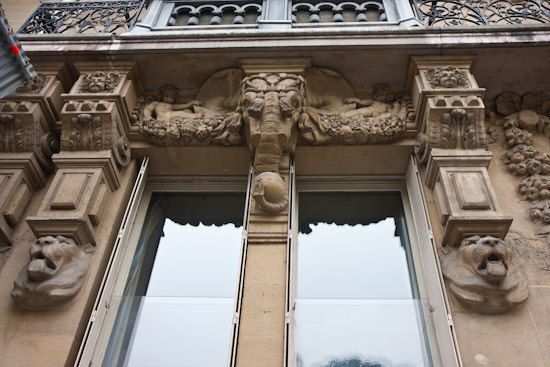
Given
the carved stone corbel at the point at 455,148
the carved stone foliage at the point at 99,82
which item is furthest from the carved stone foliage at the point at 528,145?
the carved stone foliage at the point at 99,82

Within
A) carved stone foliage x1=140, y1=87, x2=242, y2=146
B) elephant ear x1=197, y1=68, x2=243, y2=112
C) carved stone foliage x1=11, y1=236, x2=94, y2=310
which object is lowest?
carved stone foliage x1=11, y1=236, x2=94, y2=310

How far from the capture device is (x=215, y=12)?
21.2ft

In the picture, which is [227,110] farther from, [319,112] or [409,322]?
[409,322]

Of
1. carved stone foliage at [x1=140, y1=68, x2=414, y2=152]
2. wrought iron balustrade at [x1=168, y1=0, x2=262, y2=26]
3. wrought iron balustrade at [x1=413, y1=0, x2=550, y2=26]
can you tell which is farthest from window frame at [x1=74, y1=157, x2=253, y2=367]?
wrought iron balustrade at [x1=413, y1=0, x2=550, y2=26]

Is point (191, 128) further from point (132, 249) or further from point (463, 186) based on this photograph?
point (463, 186)

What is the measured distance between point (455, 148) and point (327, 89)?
1.58 meters

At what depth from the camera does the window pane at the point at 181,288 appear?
394 cm

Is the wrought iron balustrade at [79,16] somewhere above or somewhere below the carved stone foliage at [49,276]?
above

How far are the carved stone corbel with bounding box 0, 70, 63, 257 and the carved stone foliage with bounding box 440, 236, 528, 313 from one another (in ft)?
12.6

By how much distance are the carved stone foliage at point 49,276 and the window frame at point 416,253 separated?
1.71 metres

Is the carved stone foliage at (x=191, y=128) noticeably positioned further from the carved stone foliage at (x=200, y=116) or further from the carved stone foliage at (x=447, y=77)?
the carved stone foliage at (x=447, y=77)

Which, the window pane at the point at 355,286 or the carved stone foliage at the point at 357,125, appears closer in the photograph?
the window pane at the point at 355,286

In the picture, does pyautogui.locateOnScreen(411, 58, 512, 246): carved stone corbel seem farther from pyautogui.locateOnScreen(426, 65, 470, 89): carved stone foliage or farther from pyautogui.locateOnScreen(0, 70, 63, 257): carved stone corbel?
pyautogui.locateOnScreen(0, 70, 63, 257): carved stone corbel

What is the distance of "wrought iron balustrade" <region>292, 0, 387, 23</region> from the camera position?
6.27 meters
